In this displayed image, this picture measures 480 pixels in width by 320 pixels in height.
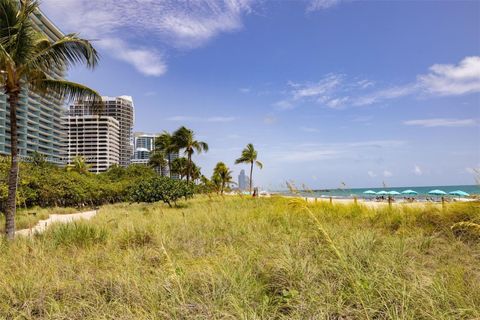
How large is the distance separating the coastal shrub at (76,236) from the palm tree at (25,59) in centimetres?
213

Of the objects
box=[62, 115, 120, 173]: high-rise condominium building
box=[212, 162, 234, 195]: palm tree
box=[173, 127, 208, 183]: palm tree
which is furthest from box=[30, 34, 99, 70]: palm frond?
box=[62, 115, 120, 173]: high-rise condominium building

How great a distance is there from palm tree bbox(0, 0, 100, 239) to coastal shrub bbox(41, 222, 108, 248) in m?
2.13

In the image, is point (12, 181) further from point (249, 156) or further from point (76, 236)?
point (249, 156)

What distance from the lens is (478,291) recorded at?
115 inches

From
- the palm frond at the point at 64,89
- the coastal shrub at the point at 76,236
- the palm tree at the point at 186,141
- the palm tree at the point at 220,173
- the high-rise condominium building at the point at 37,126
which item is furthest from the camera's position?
the high-rise condominium building at the point at 37,126

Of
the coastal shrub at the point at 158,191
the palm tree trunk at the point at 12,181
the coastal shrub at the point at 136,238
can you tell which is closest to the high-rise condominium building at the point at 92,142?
the coastal shrub at the point at 158,191

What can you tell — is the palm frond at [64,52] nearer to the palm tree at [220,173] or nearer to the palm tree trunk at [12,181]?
the palm tree trunk at [12,181]

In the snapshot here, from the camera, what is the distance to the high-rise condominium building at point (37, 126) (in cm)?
8125

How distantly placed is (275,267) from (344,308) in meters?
1.07

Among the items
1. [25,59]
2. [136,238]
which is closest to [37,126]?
[25,59]

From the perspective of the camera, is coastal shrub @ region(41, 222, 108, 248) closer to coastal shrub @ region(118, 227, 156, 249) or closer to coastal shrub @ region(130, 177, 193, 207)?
coastal shrub @ region(118, 227, 156, 249)

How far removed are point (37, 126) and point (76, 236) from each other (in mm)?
111533

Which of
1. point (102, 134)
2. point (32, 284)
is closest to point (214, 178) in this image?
point (32, 284)

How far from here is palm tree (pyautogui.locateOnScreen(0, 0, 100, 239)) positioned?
28.2 feet
